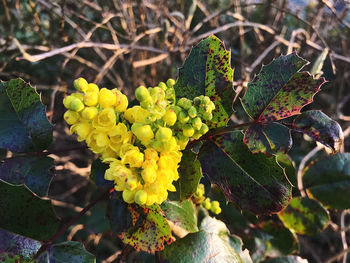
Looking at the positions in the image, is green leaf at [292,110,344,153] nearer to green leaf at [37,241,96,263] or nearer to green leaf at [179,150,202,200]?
green leaf at [179,150,202,200]

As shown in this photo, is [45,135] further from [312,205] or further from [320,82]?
[312,205]

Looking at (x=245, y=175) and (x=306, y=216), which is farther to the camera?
(x=306, y=216)

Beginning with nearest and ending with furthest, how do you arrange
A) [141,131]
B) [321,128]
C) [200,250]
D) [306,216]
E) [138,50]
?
1. [141,131]
2. [321,128]
3. [200,250]
4. [306,216]
5. [138,50]

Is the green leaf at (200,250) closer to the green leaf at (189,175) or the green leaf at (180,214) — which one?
the green leaf at (180,214)

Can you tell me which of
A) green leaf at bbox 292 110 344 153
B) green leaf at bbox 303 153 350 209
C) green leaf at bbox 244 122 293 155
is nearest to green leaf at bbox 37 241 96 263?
green leaf at bbox 244 122 293 155

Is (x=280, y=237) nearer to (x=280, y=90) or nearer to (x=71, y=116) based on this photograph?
(x=280, y=90)

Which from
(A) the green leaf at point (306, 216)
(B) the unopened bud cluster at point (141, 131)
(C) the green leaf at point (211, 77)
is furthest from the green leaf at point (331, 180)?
(B) the unopened bud cluster at point (141, 131)

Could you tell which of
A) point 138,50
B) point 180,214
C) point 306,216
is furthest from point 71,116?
point 138,50
